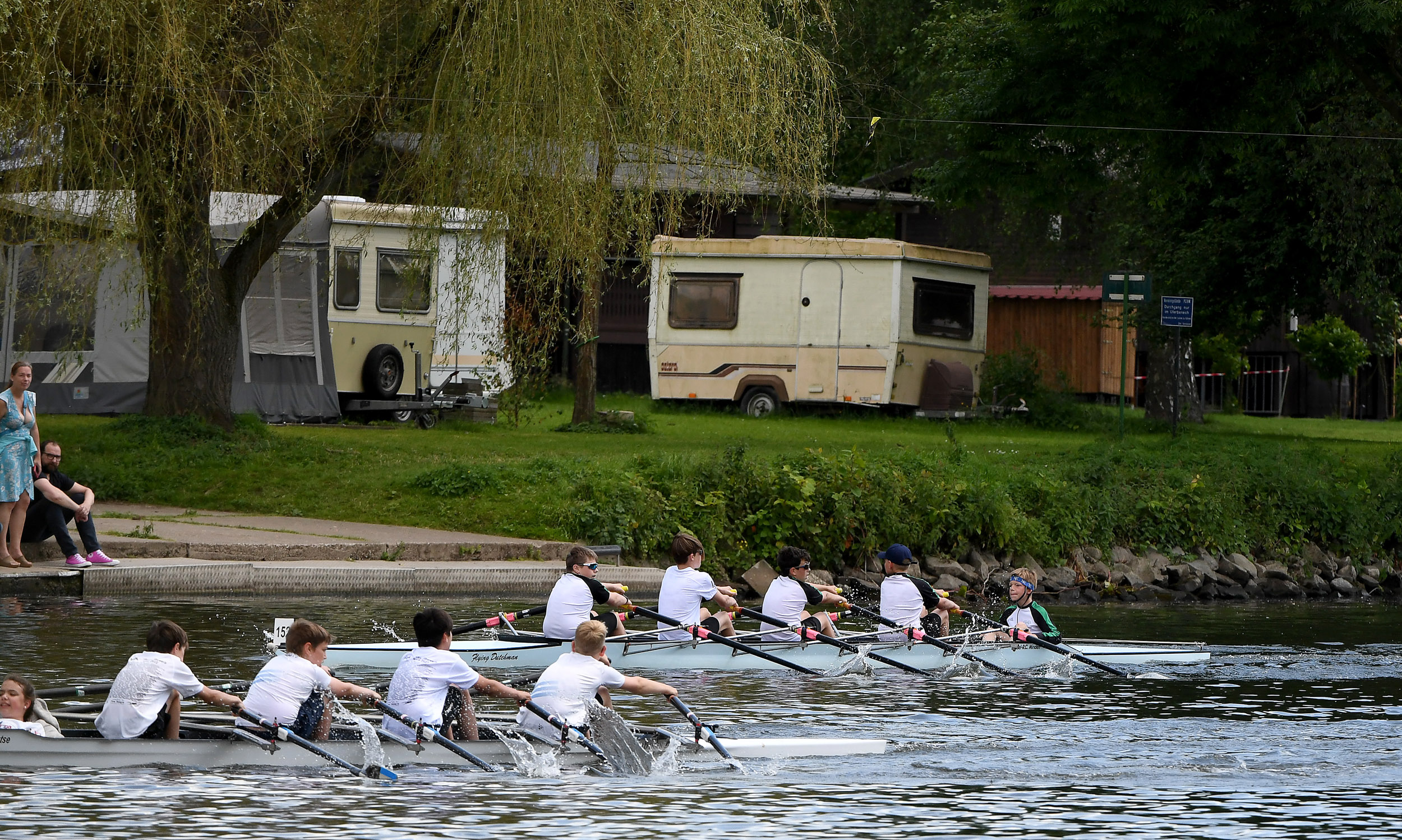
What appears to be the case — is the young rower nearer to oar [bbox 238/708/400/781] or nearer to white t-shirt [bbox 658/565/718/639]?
white t-shirt [bbox 658/565/718/639]

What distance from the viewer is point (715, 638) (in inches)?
587

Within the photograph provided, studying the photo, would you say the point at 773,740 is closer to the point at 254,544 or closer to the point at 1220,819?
the point at 1220,819

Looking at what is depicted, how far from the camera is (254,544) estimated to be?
→ 18.3 m

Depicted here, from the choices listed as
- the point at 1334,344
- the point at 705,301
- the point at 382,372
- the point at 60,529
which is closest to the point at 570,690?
the point at 60,529

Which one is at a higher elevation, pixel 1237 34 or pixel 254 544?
pixel 1237 34

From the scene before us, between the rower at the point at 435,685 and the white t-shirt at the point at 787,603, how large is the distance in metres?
5.10

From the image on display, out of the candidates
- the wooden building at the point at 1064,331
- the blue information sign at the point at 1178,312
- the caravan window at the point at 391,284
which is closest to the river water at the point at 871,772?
the blue information sign at the point at 1178,312

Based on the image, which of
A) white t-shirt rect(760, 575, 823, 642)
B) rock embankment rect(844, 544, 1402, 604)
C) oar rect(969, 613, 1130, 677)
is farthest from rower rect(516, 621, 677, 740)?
rock embankment rect(844, 544, 1402, 604)

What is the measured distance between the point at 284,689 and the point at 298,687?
83 mm

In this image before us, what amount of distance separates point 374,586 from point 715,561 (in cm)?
479

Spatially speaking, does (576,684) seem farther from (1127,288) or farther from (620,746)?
(1127,288)

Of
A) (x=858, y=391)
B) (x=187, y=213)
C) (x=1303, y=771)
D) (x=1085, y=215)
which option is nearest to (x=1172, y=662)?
(x=1303, y=771)

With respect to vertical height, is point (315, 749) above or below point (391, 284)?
below

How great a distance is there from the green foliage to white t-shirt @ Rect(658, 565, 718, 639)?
30965 millimetres
